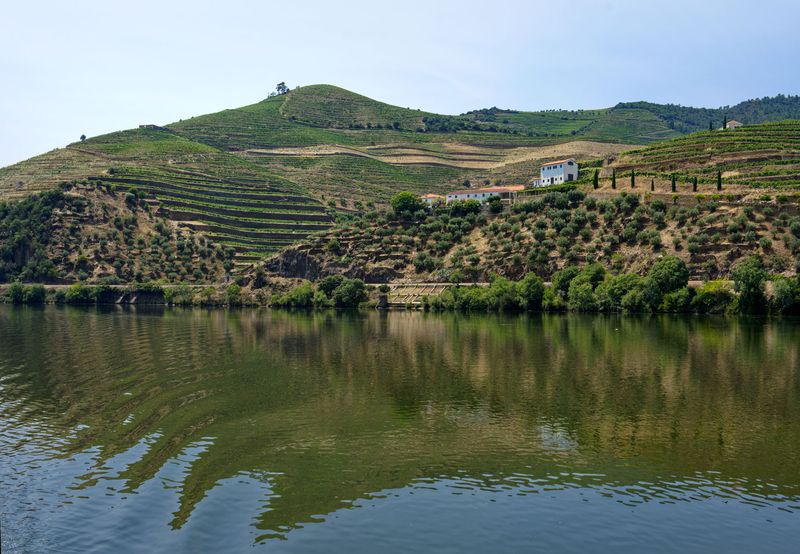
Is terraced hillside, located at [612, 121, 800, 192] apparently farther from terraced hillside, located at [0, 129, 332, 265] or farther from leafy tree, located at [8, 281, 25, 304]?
leafy tree, located at [8, 281, 25, 304]

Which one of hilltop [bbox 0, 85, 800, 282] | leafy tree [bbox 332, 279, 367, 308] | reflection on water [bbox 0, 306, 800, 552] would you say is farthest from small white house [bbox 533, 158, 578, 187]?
reflection on water [bbox 0, 306, 800, 552]

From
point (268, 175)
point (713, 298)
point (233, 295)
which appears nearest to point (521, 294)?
point (713, 298)

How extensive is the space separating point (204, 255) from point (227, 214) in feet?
53.0

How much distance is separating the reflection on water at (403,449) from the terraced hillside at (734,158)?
62.0 m

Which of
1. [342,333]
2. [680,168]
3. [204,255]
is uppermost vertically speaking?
[680,168]

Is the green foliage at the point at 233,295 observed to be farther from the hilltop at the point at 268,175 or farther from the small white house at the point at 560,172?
the small white house at the point at 560,172

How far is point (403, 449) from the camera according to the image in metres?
26.4

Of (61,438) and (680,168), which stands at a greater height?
(680,168)

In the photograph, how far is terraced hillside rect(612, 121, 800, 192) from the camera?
105613 millimetres

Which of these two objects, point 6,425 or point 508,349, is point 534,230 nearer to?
point 508,349

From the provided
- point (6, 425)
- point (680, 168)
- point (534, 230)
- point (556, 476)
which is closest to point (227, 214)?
point (534, 230)

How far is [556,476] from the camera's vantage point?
915 inches

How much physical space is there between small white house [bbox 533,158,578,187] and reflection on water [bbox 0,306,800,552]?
8060 cm

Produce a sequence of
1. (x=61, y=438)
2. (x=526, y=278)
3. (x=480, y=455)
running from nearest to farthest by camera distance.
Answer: (x=480, y=455)
(x=61, y=438)
(x=526, y=278)
